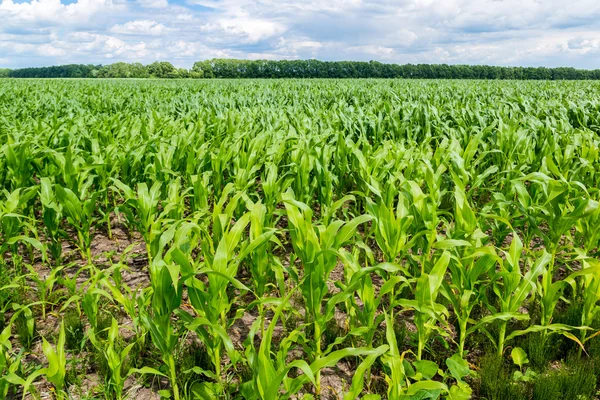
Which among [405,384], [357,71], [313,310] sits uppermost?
[357,71]

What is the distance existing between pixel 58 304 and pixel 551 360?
3.51m

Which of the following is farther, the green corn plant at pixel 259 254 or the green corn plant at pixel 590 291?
the green corn plant at pixel 259 254

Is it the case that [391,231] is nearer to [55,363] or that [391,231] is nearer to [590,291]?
[590,291]

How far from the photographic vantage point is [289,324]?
115 inches

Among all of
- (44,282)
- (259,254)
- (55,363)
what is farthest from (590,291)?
(44,282)

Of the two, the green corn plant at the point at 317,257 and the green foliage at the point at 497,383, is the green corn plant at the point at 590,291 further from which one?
the green corn plant at the point at 317,257

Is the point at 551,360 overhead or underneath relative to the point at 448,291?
underneath

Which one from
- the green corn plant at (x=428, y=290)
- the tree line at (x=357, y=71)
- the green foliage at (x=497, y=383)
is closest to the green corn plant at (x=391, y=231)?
the green corn plant at (x=428, y=290)

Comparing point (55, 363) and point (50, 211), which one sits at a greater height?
point (50, 211)

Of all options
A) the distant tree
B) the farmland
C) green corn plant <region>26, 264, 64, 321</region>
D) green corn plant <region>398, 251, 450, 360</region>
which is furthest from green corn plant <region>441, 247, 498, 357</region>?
the distant tree

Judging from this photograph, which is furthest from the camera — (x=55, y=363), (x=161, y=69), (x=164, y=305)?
(x=161, y=69)

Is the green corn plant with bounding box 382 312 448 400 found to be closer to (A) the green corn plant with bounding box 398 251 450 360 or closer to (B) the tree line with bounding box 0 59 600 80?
(A) the green corn plant with bounding box 398 251 450 360

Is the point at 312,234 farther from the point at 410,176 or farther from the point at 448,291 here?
the point at 410,176

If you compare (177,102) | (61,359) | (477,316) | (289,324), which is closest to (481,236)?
(477,316)
